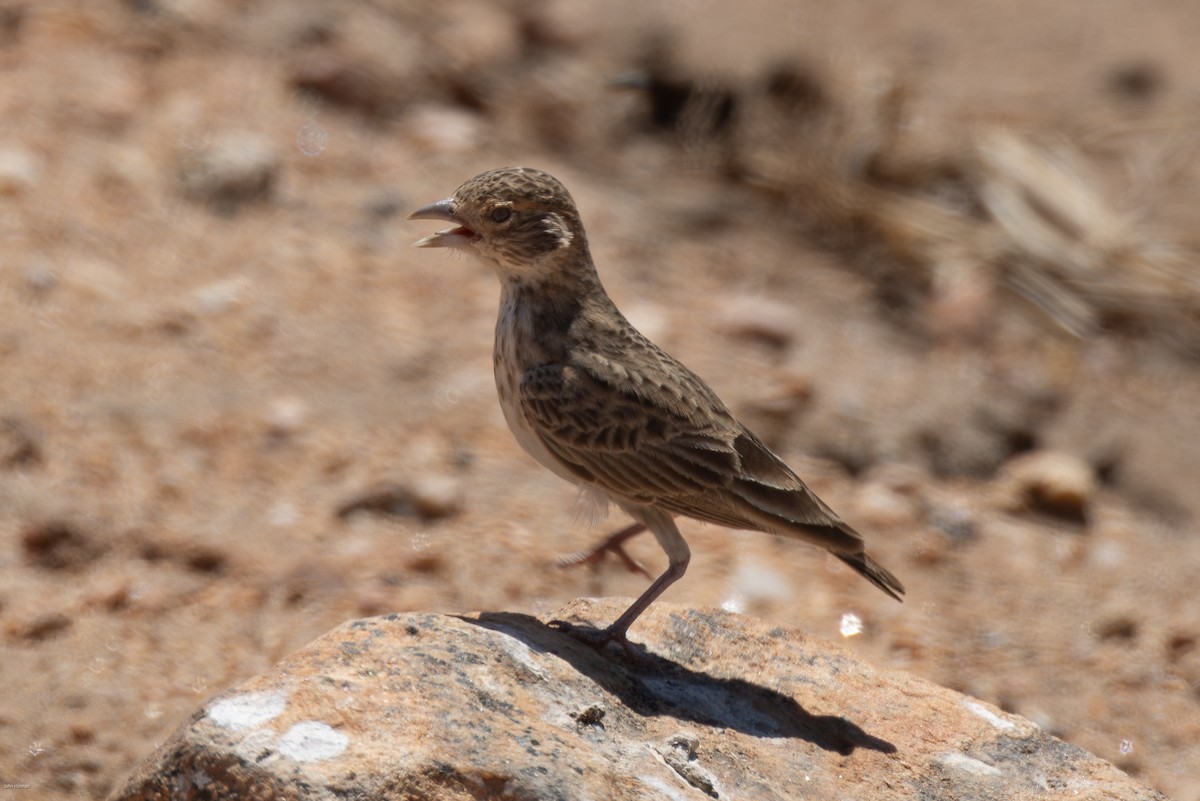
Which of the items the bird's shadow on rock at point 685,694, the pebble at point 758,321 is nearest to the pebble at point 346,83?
the pebble at point 758,321

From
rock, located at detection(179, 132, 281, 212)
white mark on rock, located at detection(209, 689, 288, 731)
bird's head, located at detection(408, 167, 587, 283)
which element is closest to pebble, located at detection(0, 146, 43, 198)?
rock, located at detection(179, 132, 281, 212)

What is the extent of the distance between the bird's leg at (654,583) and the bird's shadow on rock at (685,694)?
4 cm

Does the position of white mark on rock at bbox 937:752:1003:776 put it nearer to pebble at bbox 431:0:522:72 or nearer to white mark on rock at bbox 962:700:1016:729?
white mark on rock at bbox 962:700:1016:729

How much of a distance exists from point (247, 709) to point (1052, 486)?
17.5 feet

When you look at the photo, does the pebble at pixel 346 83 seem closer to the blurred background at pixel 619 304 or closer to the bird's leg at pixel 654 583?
the blurred background at pixel 619 304

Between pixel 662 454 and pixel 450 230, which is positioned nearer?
pixel 662 454

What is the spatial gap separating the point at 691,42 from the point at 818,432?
417cm

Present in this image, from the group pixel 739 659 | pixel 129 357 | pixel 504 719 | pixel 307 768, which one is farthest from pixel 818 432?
pixel 307 768

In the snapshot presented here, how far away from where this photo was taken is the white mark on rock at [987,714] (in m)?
4.89

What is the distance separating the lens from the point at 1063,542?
784 centimetres

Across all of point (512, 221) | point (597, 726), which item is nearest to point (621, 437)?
point (512, 221)

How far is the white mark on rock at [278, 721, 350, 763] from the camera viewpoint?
3.73 metres

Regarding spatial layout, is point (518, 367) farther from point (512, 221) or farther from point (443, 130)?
point (443, 130)

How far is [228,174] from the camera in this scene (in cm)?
866
